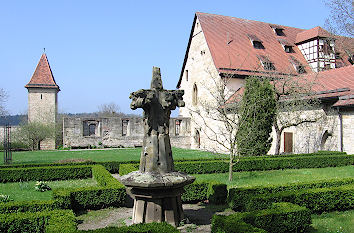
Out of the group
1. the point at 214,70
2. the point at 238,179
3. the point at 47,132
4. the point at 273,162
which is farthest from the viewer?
the point at 47,132

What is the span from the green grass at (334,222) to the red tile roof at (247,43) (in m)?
18.1

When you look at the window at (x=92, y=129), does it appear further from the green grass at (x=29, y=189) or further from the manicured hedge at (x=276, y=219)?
the manicured hedge at (x=276, y=219)

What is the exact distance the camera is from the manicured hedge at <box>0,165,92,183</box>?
13.2 metres

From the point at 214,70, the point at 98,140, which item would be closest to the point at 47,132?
the point at 98,140

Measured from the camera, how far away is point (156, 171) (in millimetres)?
6359

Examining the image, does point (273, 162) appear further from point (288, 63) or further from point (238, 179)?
point (288, 63)

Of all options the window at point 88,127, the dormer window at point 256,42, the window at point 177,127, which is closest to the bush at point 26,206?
the window at point 88,127

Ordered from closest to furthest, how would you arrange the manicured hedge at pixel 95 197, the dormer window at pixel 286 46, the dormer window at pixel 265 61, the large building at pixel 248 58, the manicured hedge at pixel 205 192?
the manicured hedge at pixel 95 197 → the manicured hedge at pixel 205 192 → the large building at pixel 248 58 → the dormer window at pixel 265 61 → the dormer window at pixel 286 46

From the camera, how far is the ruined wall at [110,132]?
30.9 metres

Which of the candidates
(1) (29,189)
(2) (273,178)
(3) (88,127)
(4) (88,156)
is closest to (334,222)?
(2) (273,178)

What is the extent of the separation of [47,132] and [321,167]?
25.6 meters

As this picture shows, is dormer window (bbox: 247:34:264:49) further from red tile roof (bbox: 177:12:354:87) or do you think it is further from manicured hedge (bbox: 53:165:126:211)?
manicured hedge (bbox: 53:165:126:211)

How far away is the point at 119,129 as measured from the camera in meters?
31.9

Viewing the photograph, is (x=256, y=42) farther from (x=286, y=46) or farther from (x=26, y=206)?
(x=26, y=206)
